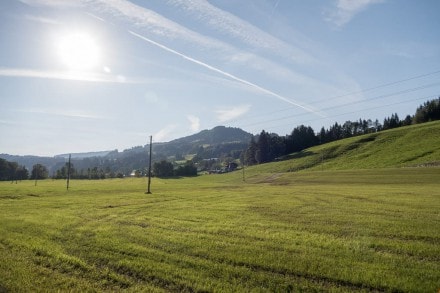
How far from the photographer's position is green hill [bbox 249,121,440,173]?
4301 inches

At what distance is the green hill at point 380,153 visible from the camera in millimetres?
109250

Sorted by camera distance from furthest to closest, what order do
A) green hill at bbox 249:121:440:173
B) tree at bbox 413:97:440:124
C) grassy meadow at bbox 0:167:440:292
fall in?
tree at bbox 413:97:440:124, green hill at bbox 249:121:440:173, grassy meadow at bbox 0:167:440:292

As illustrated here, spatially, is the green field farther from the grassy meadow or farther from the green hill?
the green hill

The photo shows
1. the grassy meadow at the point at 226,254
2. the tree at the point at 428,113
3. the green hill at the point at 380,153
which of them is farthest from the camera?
the tree at the point at 428,113

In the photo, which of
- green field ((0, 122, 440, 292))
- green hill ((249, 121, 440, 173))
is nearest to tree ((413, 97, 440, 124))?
green hill ((249, 121, 440, 173))

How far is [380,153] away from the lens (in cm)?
Answer: 13300

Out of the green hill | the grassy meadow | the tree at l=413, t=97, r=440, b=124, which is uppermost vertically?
the tree at l=413, t=97, r=440, b=124

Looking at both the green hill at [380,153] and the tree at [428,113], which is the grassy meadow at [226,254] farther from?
the tree at [428,113]

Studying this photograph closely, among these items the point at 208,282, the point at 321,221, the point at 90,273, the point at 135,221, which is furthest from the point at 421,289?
the point at 135,221

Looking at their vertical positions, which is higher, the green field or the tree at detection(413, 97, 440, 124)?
the tree at detection(413, 97, 440, 124)

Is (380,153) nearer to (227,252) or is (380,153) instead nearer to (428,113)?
(428,113)

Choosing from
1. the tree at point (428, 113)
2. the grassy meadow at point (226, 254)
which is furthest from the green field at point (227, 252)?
the tree at point (428, 113)

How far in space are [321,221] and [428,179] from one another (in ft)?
189

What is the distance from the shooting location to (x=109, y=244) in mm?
18547
